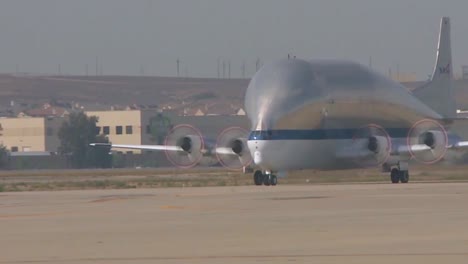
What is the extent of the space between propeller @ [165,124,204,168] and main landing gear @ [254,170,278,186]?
19.6 ft

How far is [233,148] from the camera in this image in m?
74.8

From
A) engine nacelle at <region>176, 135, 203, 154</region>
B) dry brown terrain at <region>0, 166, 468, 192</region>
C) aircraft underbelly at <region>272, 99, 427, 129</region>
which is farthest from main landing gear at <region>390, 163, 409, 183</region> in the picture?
engine nacelle at <region>176, 135, 203, 154</region>

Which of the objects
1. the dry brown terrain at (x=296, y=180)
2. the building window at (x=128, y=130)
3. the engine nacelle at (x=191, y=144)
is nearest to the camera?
the dry brown terrain at (x=296, y=180)

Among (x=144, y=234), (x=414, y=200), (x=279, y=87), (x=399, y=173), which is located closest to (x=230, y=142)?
(x=279, y=87)

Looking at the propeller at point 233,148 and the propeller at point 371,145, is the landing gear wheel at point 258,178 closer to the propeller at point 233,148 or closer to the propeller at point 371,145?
the propeller at point 233,148

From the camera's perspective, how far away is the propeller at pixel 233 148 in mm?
74500

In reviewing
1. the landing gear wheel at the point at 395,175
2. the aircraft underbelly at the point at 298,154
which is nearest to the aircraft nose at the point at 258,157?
the aircraft underbelly at the point at 298,154

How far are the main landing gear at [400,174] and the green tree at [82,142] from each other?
74219 millimetres

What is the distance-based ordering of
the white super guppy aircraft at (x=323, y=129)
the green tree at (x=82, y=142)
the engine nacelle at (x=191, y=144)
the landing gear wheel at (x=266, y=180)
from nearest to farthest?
the landing gear wheel at (x=266, y=180) < the white super guppy aircraft at (x=323, y=129) < the engine nacelle at (x=191, y=144) < the green tree at (x=82, y=142)

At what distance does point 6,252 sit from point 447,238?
8.68 meters

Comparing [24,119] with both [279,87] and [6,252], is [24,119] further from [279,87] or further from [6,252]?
[6,252]

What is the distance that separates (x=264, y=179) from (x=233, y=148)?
18.6ft

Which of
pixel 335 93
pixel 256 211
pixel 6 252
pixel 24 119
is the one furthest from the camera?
pixel 24 119

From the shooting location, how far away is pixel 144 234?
3083 centimetres
